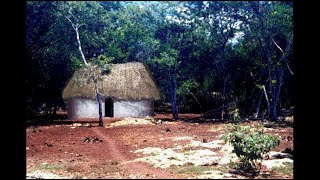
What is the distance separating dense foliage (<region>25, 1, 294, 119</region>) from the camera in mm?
29031

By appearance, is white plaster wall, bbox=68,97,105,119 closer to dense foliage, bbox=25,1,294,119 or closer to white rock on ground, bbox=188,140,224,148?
dense foliage, bbox=25,1,294,119

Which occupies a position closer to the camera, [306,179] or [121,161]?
[306,179]

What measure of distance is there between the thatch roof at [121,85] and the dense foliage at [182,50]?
2.00 metres

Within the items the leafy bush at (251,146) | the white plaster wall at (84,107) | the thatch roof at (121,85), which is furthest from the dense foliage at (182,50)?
the leafy bush at (251,146)

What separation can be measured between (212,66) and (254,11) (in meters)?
9.61

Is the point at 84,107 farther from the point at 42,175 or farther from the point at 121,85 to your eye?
the point at 42,175

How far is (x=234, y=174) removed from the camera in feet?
31.8

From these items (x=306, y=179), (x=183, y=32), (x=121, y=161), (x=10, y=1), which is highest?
(x=183, y=32)

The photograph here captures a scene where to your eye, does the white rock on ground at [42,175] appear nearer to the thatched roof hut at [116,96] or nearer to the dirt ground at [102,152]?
the dirt ground at [102,152]

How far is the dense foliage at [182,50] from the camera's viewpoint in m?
29.0

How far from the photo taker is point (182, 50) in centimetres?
3275

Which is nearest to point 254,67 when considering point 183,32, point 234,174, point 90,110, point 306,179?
point 183,32

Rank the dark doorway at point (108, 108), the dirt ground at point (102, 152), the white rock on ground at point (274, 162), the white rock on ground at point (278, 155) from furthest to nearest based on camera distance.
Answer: the dark doorway at point (108, 108), the white rock on ground at point (278, 155), the white rock on ground at point (274, 162), the dirt ground at point (102, 152)

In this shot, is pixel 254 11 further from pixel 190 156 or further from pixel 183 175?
pixel 183 175
